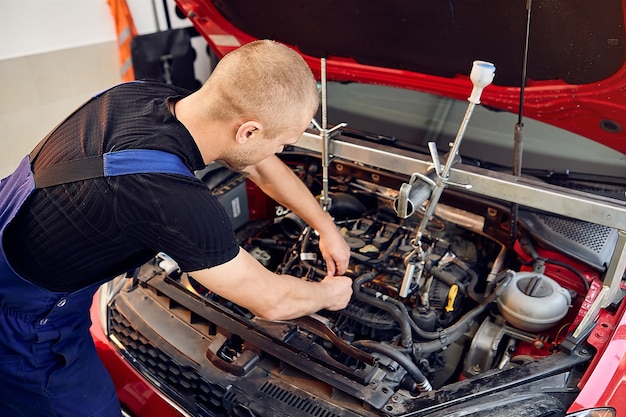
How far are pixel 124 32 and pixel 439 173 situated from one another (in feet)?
10.3

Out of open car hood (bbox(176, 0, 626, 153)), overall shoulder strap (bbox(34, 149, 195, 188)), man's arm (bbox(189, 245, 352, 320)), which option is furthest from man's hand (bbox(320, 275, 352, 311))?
open car hood (bbox(176, 0, 626, 153))

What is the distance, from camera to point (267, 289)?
126 cm

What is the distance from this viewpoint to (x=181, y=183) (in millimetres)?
1114

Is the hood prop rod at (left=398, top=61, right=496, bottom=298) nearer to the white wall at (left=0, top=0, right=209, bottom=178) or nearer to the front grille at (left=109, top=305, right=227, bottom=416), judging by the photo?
the front grille at (left=109, top=305, right=227, bottom=416)

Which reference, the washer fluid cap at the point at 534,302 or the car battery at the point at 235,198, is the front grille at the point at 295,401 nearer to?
the washer fluid cap at the point at 534,302

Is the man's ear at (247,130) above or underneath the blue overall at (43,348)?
above

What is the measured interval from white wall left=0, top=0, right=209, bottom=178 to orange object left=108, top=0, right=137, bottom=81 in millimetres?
43

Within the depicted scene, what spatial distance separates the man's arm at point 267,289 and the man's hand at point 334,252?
0.15 m

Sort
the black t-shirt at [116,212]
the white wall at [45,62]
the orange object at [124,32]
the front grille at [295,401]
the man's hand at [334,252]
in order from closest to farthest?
the black t-shirt at [116,212] < the front grille at [295,401] < the man's hand at [334,252] < the white wall at [45,62] < the orange object at [124,32]

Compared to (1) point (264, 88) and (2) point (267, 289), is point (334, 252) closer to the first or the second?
(2) point (267, 289)

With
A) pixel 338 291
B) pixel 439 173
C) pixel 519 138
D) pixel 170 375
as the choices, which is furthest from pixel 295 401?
pixel 519 138

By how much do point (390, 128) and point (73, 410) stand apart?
5.84 ft

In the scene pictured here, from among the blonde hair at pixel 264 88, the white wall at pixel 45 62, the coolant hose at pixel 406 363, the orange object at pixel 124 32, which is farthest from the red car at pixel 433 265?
the orange object at pixel 124 32

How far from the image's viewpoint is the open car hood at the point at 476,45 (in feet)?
4.46
